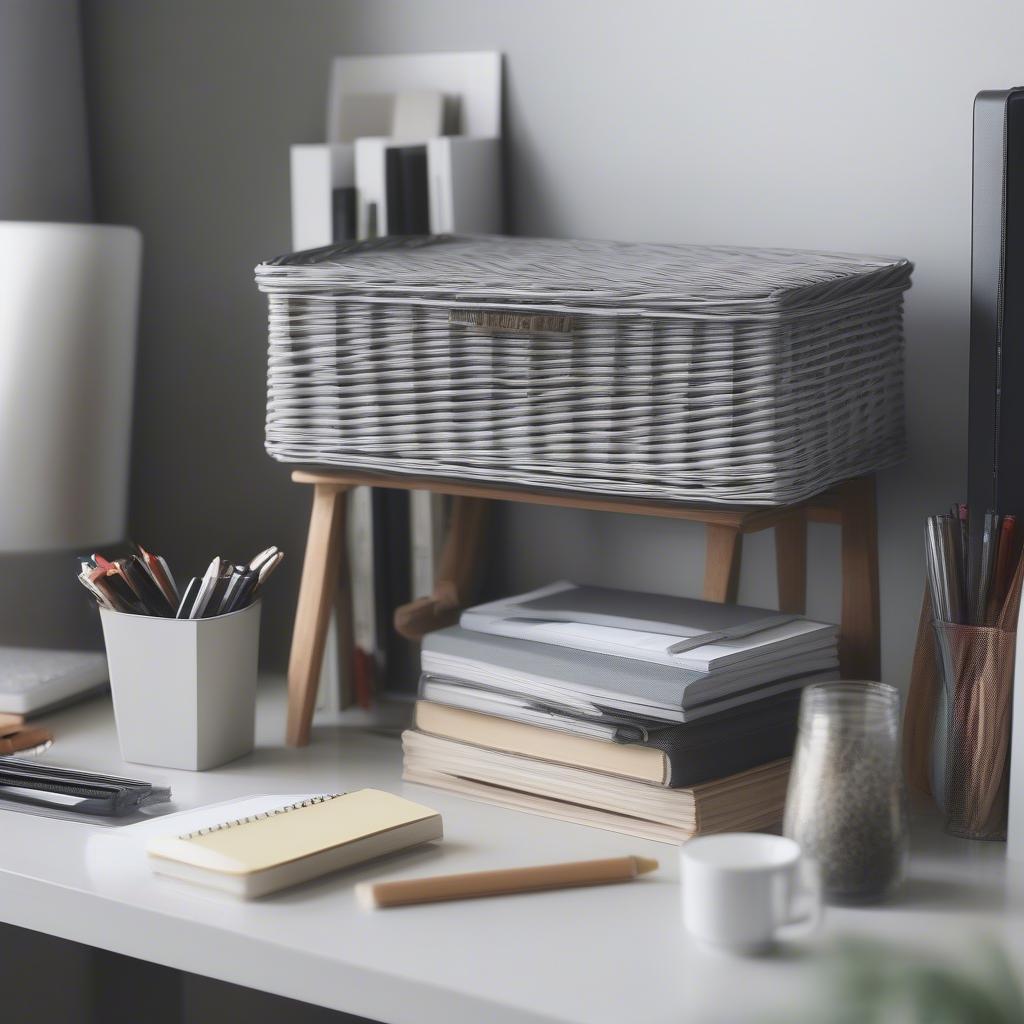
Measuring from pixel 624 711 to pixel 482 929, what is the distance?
181mm

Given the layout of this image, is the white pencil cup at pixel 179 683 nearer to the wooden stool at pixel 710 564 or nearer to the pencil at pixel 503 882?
the wooden stool at pixel 710 564

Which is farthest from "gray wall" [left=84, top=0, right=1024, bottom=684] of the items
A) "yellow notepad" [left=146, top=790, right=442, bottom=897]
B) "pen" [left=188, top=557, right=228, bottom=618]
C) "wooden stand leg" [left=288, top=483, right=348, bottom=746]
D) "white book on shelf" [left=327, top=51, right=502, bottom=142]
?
"yellow notepad" [left=146, top=790, right=442, bottom=897]

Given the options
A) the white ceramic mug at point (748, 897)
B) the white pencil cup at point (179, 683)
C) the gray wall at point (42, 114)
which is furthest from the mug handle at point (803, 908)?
the gray wall at point (42, 114)

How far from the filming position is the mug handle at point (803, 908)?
2.38 feet

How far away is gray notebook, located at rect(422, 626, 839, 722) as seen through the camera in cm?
88

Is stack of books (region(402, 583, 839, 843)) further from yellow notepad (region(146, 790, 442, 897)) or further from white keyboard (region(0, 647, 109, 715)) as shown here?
white keyboard (region(0, 647, 109, 715))

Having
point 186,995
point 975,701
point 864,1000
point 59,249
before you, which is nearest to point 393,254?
point 59,249

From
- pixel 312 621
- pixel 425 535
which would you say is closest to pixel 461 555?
pixel 425 535

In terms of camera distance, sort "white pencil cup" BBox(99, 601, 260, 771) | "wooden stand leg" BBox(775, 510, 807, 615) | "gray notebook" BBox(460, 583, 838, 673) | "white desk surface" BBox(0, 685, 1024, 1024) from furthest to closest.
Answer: "wooden stand leg" BBox(775, 510, 807, 615) → "white pencil cup" BBox(99, 601, 260, 771) → "gray notebook" BBox(460, 583, 838, 673) → "white desk surface" BBox(0, 685, 1024, 1024)

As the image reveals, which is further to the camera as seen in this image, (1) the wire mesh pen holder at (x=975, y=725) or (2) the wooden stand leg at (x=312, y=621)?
(2) the wooden stand leg at (x=312, y=621)

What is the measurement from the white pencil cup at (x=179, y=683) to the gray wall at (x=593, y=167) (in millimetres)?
339

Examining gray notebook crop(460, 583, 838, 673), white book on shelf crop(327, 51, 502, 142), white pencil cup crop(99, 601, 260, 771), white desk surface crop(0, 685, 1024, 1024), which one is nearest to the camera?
white desk surface crop(0, 685, 1024, 1024)

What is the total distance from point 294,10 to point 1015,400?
796mm

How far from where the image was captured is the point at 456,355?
3.25 feet
